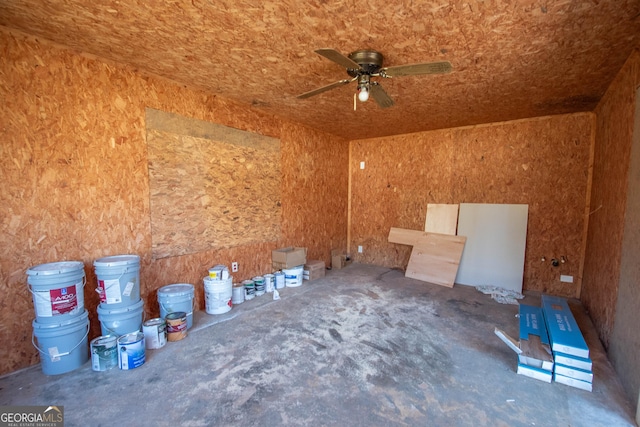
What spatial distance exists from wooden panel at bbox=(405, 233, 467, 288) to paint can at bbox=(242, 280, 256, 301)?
8.09ft

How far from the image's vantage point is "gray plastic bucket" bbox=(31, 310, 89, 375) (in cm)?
198

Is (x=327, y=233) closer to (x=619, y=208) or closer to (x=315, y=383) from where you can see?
(x=315, y=383)

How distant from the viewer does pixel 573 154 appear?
365cm

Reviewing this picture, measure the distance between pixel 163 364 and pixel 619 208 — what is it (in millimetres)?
3943

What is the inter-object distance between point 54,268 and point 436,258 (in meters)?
4.43

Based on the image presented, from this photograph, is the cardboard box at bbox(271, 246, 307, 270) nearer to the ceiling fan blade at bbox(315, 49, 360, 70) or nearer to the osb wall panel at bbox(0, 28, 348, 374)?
the osb wall panel at bbox(0, 28, 348, 374)

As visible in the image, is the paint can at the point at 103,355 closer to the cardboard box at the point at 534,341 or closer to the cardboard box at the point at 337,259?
the cardboard box at the point at 534,341

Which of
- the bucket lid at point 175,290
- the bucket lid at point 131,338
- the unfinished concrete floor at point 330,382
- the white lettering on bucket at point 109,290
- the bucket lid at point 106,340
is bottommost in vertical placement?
the unfinished concrete floor at point 330,382

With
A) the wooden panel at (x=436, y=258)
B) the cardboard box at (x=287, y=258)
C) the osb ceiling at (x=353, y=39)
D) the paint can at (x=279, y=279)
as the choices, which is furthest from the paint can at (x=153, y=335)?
the wooden panel at (x=436, y=258)

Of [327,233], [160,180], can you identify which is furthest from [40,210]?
[327,233]

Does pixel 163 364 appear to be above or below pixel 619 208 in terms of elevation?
below

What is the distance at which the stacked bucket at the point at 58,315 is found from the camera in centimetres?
194

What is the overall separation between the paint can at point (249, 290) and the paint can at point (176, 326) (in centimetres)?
95

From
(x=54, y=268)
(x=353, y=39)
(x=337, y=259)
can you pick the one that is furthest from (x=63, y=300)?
(x=337, y=259)
